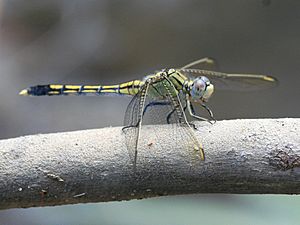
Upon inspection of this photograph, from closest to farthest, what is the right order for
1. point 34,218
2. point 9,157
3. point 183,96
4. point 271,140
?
point 271,140, point 9,157, point 183,96, point 34,218

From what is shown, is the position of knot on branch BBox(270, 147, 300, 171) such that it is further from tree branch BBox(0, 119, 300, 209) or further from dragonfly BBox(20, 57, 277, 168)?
dragonfly BBox(20, 57, 277, 168)

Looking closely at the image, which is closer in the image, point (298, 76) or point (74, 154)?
point (74, 154)

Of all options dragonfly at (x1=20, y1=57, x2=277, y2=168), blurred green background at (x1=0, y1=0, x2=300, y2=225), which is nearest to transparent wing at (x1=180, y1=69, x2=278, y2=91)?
dragonfly at (x1=20, y1=57, x2=277, y2=168)

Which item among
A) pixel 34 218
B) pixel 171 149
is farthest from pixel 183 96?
pixel 34 218

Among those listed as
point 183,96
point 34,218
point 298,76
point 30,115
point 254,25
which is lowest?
point 34,218

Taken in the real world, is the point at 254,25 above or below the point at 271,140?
above

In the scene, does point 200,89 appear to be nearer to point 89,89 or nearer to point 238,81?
point 238,81

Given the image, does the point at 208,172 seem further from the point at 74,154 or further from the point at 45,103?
the point at 45,103
